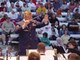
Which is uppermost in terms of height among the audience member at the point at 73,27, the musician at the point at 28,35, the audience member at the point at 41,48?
the audience member at the point at 41,48

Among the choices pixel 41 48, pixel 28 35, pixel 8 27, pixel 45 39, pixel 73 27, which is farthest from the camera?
pixel 73 27

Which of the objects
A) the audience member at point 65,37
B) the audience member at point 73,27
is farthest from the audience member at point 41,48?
the audience member at point 73,27

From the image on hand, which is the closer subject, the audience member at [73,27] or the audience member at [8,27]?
the audience member at [8,27]

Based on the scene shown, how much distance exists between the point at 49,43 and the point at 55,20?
1051 mm

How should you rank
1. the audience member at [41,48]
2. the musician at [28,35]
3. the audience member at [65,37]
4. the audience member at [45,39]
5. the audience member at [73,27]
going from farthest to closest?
1. the audience member at [73,27]
2. the audience member at [65,37]
3. the audience member at [45,39]
4. the musician at [28,35]
5. the audience member at [41,48]

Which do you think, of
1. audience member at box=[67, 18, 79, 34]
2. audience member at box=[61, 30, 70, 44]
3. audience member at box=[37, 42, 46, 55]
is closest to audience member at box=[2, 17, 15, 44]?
audience member at box=[61, 30, 70, 44]

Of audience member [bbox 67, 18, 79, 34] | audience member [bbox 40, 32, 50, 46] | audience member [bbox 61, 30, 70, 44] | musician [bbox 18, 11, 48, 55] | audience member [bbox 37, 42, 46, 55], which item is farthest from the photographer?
audience member [bbox 67, 18, 79, 34]

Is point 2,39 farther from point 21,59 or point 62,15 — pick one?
point 21,59

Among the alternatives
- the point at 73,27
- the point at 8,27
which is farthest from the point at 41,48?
the point at 73,27

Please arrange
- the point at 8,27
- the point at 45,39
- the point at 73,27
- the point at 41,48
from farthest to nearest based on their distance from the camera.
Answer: the point at 73,27 → the point at 8,27 → the point at 45,39 → the point at 41,48

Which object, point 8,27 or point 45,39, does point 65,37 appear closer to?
point 45,39

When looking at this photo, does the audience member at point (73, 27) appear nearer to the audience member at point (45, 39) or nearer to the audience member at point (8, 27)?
the audience member at point (45, 39)

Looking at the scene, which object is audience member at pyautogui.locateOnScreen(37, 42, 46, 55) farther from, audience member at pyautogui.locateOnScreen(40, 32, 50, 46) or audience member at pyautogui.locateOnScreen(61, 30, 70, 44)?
audience member at pyautogui.locateOnScreen(61, 30, 70, 44)

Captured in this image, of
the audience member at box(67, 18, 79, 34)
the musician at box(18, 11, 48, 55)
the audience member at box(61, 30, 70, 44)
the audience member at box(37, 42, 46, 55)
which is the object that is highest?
the audience member at box(37, 42, 46, 55)
